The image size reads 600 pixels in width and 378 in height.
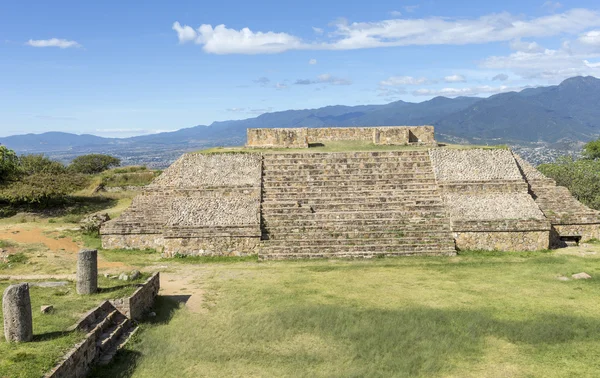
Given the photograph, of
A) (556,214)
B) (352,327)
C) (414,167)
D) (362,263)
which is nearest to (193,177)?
(362,263)

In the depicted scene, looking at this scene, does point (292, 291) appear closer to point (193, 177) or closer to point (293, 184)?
point (293, 184)

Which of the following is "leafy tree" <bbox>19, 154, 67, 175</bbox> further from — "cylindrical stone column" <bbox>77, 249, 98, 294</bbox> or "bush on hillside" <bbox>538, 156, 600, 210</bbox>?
"bush on hillside" <bbox>538, 156, 600, 210</bbox>

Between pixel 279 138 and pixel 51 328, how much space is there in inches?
723

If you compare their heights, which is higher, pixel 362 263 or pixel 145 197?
pixel 145 197

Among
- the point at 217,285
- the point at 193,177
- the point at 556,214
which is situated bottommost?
the point at 217,285

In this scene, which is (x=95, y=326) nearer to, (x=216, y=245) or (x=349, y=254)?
(x=216, y=245)

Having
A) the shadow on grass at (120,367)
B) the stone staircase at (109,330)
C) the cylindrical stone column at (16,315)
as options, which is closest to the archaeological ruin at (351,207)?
the stone staircase at (109,330)

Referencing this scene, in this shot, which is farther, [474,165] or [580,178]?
[580,178]

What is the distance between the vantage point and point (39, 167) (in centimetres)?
3659

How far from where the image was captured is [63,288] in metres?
12.7

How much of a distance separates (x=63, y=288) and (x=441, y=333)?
32.3ft

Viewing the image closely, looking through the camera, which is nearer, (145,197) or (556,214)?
(556,214)

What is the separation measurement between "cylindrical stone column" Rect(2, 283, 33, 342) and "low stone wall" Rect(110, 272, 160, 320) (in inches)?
103

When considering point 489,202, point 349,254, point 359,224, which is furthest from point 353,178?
point 489,202
